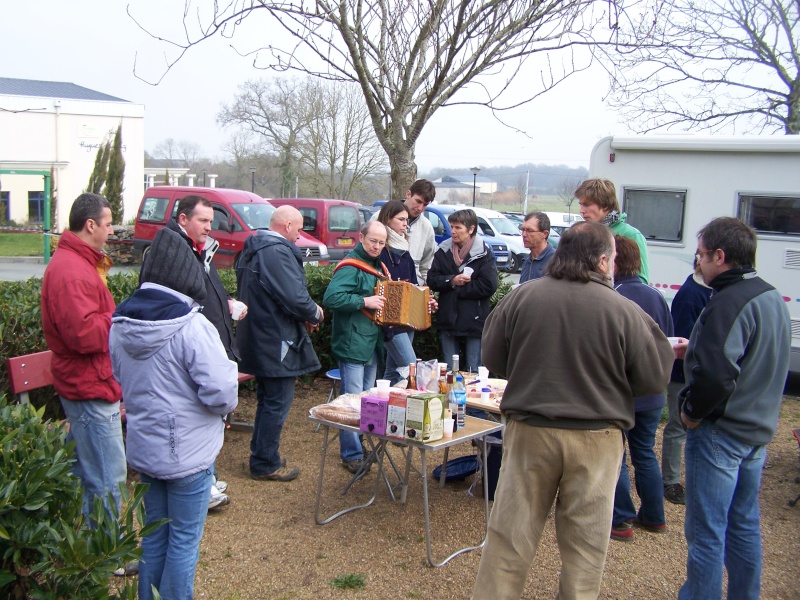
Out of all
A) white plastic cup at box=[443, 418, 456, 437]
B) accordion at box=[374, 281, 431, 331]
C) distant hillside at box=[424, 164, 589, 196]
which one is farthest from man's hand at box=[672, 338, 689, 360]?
distant hillside at box=[424, 164, 589, 196]

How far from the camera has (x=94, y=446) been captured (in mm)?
3697

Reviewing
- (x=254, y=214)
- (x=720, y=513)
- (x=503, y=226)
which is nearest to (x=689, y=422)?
(x=720, y=513)

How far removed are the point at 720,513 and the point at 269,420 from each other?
9.57 ft

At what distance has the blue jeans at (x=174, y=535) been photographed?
306 centimetres

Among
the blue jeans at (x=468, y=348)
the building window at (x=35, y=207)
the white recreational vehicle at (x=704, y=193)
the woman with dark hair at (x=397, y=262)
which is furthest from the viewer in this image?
the building window at (x=35, y=207)

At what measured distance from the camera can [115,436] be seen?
3.76m

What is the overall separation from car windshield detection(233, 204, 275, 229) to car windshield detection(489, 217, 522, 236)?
309 inches

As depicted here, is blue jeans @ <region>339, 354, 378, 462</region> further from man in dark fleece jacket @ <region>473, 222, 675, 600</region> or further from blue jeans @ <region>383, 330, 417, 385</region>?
man in dark fleece jacket @ <region>473, 222, 675, 600</region>

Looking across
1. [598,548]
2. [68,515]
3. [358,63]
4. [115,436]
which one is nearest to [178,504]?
[68,515]

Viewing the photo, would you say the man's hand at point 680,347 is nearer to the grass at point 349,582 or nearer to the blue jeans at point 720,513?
Result: the blue jeans at point 720,513

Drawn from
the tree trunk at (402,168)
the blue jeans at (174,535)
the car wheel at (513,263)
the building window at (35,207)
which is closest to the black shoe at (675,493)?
the blue jeans at (174,535)

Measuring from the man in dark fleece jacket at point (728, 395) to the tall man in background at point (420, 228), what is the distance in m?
3.32

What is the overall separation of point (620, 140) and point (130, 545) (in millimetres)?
7389

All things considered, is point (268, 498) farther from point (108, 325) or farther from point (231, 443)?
point (108, 325)
